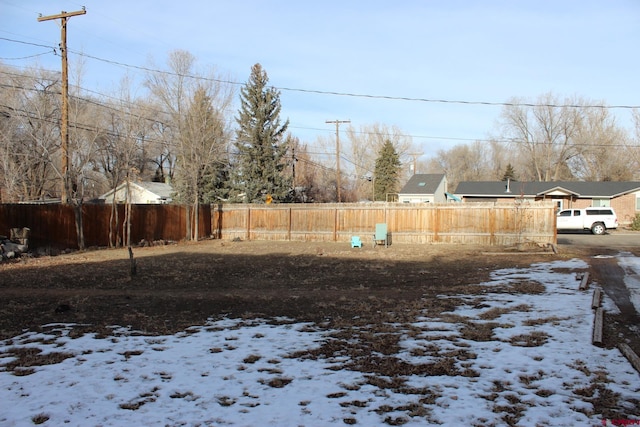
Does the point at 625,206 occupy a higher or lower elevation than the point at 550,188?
lower

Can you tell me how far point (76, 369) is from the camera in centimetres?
486

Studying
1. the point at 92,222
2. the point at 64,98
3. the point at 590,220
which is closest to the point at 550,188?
the point at 590,220

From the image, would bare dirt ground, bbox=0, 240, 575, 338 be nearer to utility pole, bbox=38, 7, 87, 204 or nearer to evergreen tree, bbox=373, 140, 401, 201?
utility pole, bbox=38, 7, 87, 204

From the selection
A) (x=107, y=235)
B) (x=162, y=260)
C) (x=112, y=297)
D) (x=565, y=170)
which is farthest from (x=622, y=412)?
(x=565, y=170)

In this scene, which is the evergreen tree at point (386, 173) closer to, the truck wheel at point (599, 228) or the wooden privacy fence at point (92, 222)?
the truck wheel at point (599, 228)

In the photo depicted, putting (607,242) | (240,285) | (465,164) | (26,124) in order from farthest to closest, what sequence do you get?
(465,164) → (26,124) → (607,242) → (240,285)

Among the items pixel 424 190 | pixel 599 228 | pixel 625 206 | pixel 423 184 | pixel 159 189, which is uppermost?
pixel 423 184

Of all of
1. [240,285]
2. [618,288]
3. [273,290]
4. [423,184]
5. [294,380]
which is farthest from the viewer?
[423,184]

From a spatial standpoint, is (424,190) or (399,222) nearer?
(399,222)

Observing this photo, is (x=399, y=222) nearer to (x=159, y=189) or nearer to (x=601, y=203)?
(x=601, y=203)

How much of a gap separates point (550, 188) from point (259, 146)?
24.9 metres

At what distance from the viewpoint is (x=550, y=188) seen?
40094 millimetres

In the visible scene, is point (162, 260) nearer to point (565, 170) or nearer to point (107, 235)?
point (107, 235)

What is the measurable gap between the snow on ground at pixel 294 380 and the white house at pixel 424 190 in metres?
37.8
